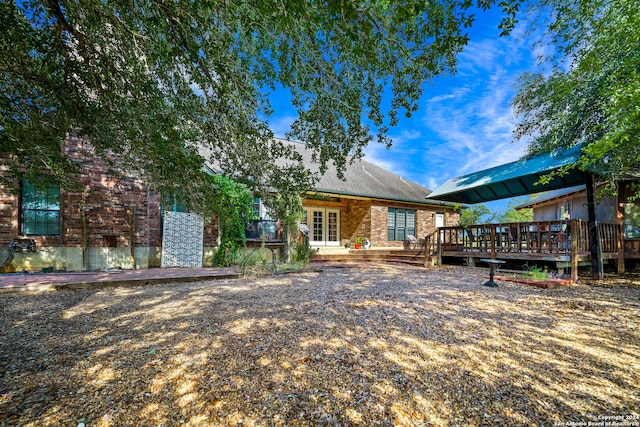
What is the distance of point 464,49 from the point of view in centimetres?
382

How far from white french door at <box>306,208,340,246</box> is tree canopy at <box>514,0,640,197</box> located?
8.43 m

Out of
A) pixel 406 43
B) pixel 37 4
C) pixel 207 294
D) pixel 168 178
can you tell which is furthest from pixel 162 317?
pixel 406 43

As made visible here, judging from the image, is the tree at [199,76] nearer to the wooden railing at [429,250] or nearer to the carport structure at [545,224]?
the carport structure at [545,224]

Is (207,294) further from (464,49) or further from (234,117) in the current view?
(464,49)

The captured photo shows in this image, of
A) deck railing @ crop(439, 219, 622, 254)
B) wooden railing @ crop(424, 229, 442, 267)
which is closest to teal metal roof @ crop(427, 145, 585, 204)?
deck railing @ crop(439, 219, 622, 254)

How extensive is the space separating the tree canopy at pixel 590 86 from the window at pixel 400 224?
6908 mm

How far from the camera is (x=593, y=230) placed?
6965 mm

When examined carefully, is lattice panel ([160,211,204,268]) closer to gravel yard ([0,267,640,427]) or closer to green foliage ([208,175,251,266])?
green foliage ([208,175,251,266])

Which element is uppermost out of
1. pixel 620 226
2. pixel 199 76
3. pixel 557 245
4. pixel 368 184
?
pixel 368 184

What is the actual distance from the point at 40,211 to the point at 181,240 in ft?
11.8

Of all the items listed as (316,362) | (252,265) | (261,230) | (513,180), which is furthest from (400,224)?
(316,362)

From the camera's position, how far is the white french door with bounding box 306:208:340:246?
13547 mm

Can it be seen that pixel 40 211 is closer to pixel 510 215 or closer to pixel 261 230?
pixel 261 230

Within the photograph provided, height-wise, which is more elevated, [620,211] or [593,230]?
[620,211]
